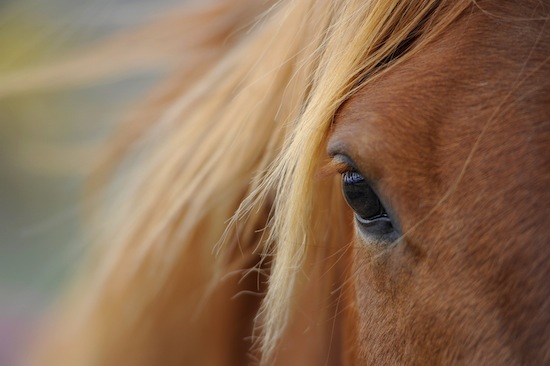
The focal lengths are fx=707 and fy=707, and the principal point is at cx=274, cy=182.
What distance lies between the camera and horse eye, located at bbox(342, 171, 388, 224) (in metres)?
0.76

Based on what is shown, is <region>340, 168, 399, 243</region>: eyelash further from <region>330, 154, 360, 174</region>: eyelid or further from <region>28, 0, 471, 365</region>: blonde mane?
<region>28, 0, 471, 365</region>: blonde mane

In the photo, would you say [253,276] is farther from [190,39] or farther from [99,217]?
[190,39]

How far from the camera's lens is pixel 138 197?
51.7 inches

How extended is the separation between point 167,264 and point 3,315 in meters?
0.99

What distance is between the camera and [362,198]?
771 mm

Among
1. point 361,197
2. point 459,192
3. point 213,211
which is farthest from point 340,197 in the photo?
point 459,192

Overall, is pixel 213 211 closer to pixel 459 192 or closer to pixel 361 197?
pixel 361 197

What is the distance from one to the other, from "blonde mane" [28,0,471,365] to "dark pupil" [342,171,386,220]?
143 millimetres

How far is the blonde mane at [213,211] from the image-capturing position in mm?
1035

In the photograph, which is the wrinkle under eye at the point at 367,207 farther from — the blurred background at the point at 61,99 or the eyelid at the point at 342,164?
the blurred background at the point at 61,99

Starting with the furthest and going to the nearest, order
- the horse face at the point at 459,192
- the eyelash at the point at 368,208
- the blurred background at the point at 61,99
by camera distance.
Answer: the blurred background at the point at 61,99
the eyelash at the point at 368,208
the horse face at the point at 459,192

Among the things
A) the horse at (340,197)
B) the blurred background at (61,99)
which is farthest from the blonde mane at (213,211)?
the blurred background at (61,99)

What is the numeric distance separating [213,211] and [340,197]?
0.78ft

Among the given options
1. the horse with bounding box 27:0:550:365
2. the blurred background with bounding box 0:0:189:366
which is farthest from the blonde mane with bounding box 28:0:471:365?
the blurred background with bounding box 0:0:189:366
